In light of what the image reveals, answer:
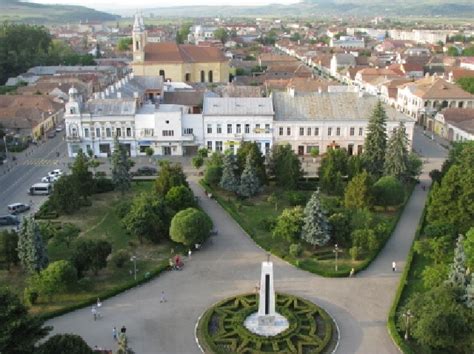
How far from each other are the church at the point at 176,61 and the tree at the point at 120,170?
5374 centimetres

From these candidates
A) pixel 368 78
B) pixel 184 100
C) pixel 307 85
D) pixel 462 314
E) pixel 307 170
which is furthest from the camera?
pixel 368 78

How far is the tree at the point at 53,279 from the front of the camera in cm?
3162

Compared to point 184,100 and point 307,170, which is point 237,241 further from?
point 184,100

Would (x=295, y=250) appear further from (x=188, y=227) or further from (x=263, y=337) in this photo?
(x=263, y=337)

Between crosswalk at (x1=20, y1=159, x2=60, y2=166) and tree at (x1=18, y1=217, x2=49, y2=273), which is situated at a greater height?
tree at (x1=18, y1=217, x2=49, y2=273)

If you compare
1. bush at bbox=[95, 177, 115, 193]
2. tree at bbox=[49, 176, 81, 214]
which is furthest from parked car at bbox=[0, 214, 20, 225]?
bush at bbox=[95, 177, 115, 193]

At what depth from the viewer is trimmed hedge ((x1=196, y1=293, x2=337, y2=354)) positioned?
2775 cm

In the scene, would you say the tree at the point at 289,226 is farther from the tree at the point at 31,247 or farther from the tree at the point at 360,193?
the tree at the point at 31,247

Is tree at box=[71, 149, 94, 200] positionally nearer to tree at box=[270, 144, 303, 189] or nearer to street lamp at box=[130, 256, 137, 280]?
street lamp at box=[130, 256, 137, 280]

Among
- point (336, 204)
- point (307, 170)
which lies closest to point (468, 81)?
point (307, 170)

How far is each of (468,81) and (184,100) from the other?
46630 mm

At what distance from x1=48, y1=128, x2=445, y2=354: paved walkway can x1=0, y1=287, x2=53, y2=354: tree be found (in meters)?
5.06

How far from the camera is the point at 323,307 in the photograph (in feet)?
105

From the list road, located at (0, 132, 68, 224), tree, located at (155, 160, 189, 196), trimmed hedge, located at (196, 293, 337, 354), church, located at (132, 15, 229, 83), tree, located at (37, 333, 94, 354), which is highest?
church, located at (132, 15, 229, 83)
